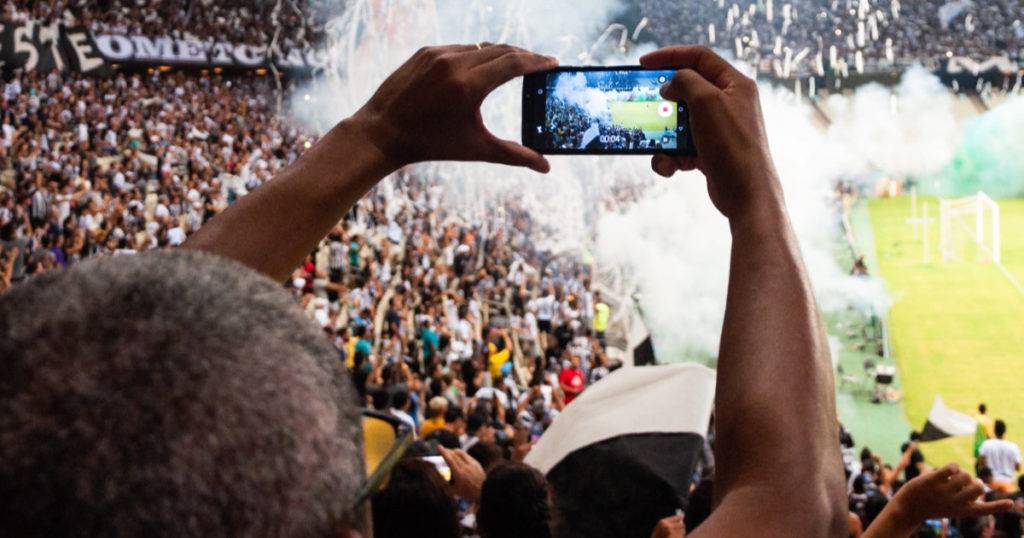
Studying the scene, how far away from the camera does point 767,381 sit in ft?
2.91

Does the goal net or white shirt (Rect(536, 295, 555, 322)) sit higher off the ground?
white shirt (Rect(536, 295, 555, 322))

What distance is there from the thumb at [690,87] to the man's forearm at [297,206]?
396 mm

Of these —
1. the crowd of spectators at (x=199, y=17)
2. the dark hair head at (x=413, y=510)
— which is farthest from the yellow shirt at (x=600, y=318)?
the crowd of spectators at (x=199, y=17)

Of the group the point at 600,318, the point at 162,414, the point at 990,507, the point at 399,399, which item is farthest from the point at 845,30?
the point at 162,414

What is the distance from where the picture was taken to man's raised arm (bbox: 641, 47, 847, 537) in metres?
0.84

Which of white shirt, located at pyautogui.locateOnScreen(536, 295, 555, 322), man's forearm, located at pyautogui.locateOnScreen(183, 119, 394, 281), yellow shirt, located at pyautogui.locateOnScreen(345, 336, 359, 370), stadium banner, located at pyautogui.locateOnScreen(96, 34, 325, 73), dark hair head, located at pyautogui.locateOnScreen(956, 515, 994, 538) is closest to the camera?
man's forearm, located at pyautogui.locateOnScreen(183, 119, 394, 281)

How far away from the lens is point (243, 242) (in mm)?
1237

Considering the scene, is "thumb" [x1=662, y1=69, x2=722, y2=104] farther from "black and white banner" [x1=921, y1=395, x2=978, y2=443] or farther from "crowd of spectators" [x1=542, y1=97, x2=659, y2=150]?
"black and white banner" [x1=921, y1=395, x2=978, y2=443]

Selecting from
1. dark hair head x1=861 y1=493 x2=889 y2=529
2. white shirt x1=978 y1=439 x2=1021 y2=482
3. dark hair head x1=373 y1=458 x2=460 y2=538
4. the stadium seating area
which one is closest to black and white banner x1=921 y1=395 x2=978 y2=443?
the stadium seating area

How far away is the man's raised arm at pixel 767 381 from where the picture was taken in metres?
0.84

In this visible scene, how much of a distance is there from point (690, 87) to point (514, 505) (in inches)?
53.6

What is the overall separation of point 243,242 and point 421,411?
25.0ft

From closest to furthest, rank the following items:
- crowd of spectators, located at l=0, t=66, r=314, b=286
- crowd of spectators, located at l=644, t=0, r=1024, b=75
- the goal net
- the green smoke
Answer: crowd of spectators, located at l=0, t=66, r=314, b=286 → the goal net → the green smoke → crowd of spectators, located at l=644, t=0, r=1024, b=75

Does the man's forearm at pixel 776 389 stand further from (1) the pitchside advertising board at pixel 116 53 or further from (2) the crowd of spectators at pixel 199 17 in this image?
(2) the crowd of spectators at pixel 199 17
